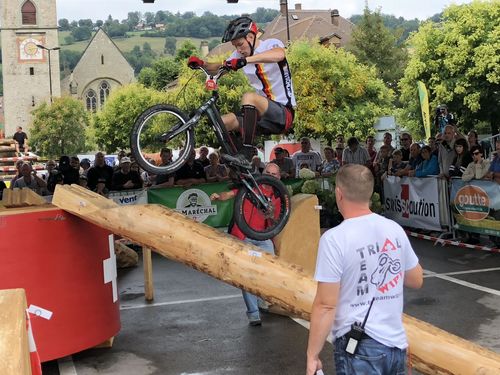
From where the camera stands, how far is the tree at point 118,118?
71.2m

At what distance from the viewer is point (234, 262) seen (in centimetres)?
652

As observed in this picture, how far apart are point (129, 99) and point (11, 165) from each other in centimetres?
4347

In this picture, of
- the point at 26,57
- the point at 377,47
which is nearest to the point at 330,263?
the point at 377,47

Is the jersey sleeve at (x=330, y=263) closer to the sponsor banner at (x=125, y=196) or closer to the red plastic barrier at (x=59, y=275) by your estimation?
the red plastic barrier at (x=59, y=275)

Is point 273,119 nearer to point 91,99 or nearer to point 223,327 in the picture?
point 223,327

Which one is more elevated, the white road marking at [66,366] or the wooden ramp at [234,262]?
the wooden ramp at [234,262]

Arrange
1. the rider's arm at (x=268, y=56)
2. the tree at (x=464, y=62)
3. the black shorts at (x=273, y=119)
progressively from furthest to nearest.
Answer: the tree at (x=464, y=62), the black shorts at (x=273, y=119), the rider's arm at (x=268, y=56)

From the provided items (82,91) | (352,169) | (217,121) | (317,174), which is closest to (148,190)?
(317,174)

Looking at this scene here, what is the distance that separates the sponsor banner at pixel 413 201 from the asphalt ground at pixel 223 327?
298cm

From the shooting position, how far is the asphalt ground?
762cm

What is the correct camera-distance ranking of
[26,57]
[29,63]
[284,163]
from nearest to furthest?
[284,163] → [29,63] → [26,57]

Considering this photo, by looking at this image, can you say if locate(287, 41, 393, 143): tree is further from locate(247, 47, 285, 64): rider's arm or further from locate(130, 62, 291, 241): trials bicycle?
locate(247, 47, 285, 64): rider's arm

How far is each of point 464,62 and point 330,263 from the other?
3828 cm

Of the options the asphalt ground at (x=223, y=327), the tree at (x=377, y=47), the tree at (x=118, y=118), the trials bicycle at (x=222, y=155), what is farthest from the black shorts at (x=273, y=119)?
the tree at (x=118, y=118)
